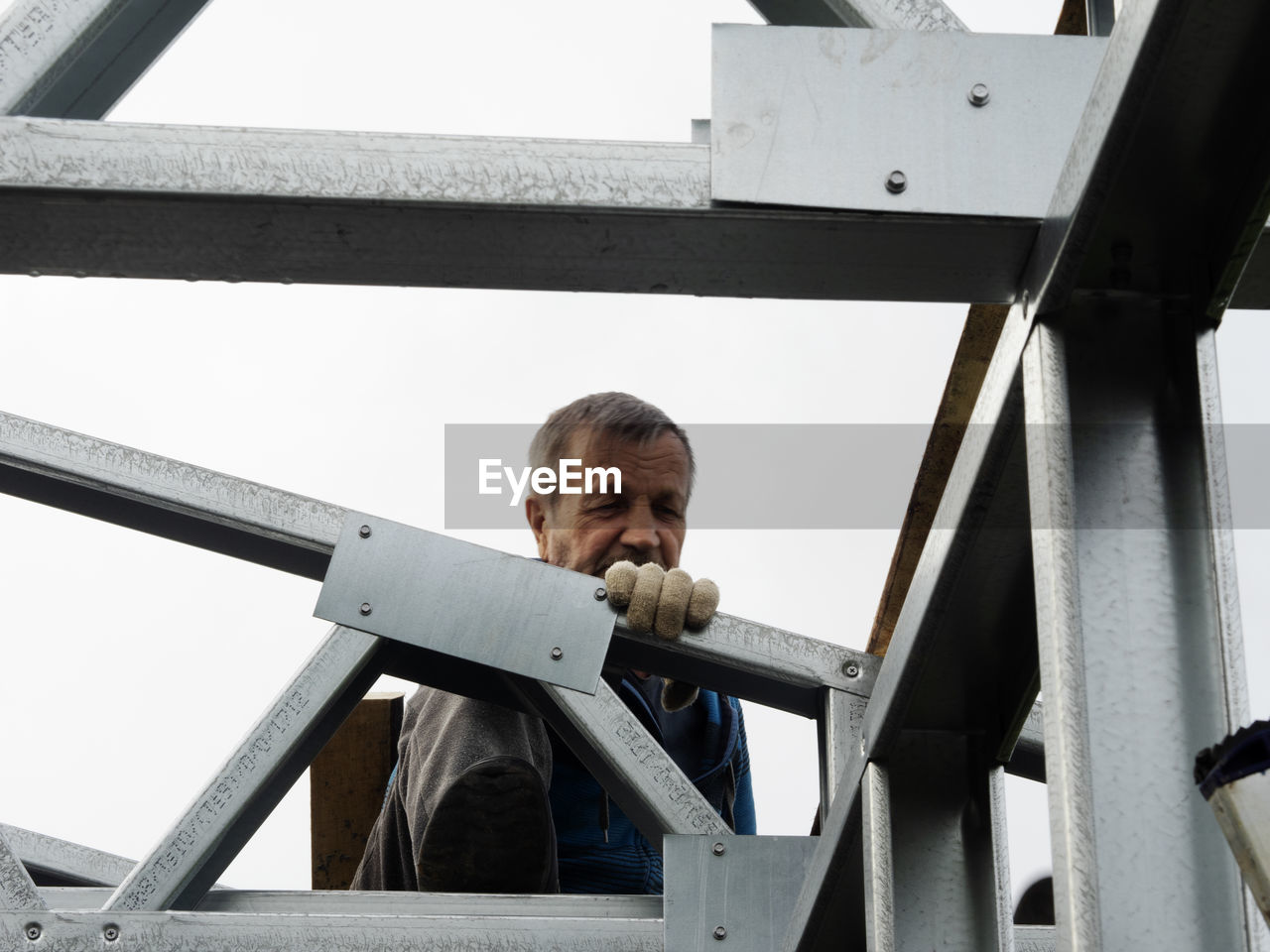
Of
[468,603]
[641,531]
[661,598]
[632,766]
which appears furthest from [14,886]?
[641,531]

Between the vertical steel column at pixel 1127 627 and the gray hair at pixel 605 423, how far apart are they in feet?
6.94

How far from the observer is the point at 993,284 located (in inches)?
49.2

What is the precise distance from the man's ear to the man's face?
0.40 feet

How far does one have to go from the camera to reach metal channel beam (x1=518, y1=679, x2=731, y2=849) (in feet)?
7.16

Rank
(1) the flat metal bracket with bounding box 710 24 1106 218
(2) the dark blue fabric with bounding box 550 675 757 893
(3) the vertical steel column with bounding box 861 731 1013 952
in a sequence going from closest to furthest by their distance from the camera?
(1) the flat metal bracket with bounding box 710 24 1106 218 → (3) the vertical steel column with bounding box 861 731 1013 952 → (2) the dark blue fabric with bounding box 550 675 757 893

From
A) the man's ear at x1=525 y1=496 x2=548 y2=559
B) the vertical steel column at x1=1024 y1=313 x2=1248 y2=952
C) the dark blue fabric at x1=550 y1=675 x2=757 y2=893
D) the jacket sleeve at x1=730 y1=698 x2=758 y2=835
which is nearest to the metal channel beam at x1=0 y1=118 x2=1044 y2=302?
the vertical steel column at x1=1024 y1=313 x2=1248 y2=952

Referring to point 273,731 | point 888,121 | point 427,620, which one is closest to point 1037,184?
point 888,121

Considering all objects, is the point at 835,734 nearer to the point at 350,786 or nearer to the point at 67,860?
the point at 350,786

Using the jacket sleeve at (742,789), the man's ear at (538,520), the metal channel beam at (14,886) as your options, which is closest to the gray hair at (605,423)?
the man's ear at (538,520)

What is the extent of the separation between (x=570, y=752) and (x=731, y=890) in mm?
636

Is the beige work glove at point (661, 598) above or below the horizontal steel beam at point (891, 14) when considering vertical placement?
below

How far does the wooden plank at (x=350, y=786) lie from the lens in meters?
2.98

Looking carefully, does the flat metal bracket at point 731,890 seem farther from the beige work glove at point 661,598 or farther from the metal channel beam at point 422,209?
the metal channel beam at point 422,209

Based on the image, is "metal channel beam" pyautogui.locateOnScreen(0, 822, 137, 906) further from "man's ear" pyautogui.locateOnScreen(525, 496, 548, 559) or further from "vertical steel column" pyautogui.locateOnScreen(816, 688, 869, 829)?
"vertical steel column" pyautogui.locateOnScreen(816, 688, 869, 829)
